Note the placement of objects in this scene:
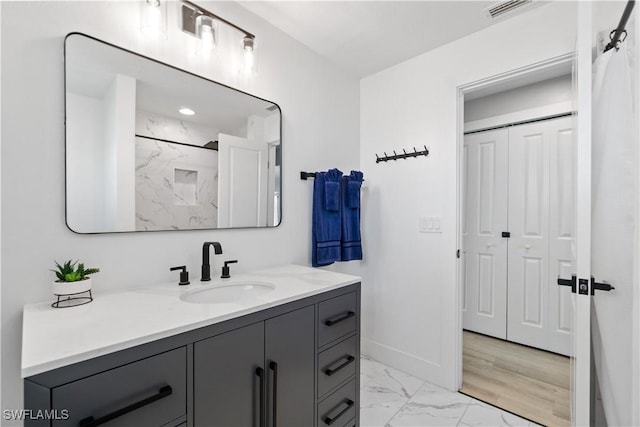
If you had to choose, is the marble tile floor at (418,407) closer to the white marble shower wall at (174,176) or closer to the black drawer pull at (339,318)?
the black drawer pull at (339,318)

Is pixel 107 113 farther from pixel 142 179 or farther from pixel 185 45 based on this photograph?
pixel 185 45

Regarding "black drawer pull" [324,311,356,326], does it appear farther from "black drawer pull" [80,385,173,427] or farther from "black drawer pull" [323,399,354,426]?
"black drawer pull" [80,385,173,427]

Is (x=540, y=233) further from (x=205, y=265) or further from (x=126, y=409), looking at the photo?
(x=126, y=409)

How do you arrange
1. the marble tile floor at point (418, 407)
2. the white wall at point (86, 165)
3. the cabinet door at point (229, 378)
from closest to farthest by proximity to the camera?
the cabinet door at point (229, 378)
the white wall at point (86, 165)
the marble tile floor at point (418, 407)

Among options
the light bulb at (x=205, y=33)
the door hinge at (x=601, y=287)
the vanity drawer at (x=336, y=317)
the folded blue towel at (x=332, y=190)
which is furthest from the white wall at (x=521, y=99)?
the light bulb at (x=205, y=33)

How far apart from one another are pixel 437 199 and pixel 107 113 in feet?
6.53

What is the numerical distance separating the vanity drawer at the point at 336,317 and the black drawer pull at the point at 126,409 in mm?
659

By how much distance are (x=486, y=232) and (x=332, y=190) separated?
1812 millimetres

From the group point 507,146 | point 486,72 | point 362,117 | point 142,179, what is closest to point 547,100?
point 507,146

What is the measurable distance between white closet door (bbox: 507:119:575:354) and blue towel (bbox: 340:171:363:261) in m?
1.58

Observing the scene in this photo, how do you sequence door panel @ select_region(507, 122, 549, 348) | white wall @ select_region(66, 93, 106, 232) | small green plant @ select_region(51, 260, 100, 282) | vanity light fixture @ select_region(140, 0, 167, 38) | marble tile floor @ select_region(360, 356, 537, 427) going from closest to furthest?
small green plant @ select_region(51, 260, 100, 282) < white wall @ select_region(66, 93, 106, 232) < vanity light fixture @ select_region(140, 0, 167, 38) < marble tile floor @ select_region(360, 356, 537, 427) < door panel @ select_region(507, 122, 549, 348)

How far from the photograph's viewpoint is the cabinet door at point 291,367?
1.12 meters

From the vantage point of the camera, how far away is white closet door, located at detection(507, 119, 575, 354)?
2.48 metres

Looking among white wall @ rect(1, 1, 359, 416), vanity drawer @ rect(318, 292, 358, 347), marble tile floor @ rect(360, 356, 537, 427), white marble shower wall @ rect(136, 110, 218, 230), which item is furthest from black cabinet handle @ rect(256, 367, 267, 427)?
marble tile floor @ rect(360, 356, 537, 427)
